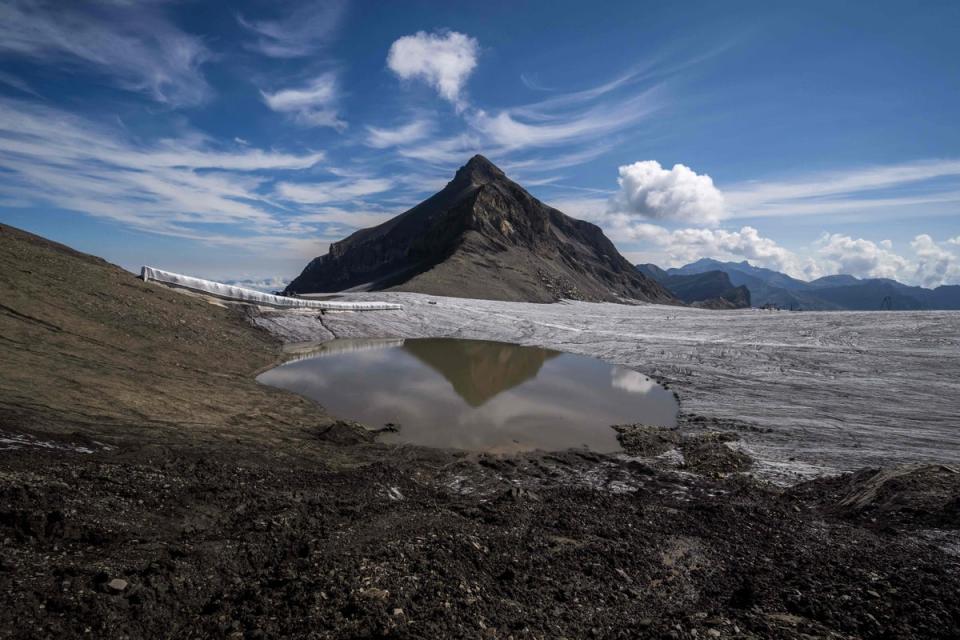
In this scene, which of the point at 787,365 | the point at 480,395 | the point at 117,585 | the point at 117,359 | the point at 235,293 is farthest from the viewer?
the point at 235,293

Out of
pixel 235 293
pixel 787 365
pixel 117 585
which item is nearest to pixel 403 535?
pixel 117 585

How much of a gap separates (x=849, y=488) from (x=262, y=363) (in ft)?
98.5

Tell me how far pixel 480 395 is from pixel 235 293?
1181 inches

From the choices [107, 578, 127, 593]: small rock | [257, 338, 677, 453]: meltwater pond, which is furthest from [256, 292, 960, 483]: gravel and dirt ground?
[107, 578, 127, 593]: small rock

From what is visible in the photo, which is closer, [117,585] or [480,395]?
[117,585]

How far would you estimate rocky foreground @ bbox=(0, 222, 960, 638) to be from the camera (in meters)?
6.02

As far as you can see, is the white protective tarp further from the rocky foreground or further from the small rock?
the small rock

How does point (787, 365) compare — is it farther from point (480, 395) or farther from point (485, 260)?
point (485, 260)

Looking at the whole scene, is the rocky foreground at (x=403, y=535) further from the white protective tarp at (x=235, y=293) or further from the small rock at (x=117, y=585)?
the white protective tarp at (x=235, y=293)

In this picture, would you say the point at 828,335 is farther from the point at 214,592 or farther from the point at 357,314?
the point at 214,592

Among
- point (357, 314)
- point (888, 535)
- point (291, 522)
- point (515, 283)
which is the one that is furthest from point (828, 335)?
point (515, 283)

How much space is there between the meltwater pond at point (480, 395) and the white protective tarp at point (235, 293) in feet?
34.6

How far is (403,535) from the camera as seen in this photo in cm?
857

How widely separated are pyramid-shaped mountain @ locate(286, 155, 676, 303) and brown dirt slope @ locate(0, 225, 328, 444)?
55306 mm
